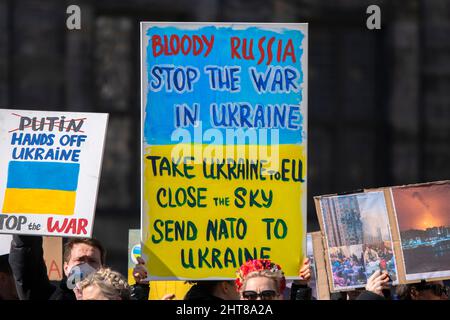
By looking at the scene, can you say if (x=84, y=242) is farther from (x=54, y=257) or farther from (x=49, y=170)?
(x=54, y=257)

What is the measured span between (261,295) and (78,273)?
1.09 m

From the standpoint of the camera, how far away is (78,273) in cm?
708

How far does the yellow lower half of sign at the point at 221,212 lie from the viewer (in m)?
7.11

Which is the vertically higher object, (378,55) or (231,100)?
(378,55)

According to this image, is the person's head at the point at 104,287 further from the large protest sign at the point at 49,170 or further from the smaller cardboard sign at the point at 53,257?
the smaller cardboard sign at the point at 53,257

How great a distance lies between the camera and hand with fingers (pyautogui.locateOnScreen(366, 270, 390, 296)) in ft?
22.2

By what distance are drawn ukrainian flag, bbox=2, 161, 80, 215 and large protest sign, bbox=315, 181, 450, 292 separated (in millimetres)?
1147

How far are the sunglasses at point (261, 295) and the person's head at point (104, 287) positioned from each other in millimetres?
493

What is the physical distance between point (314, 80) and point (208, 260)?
7428 millimetres

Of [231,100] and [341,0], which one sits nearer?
[231,100]

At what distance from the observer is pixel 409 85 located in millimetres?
14461

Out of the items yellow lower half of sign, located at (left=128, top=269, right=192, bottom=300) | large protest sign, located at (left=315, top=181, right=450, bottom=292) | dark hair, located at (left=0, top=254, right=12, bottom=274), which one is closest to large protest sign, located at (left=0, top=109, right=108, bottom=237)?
dark hair, located at (left=0, top=254, right=12, bottom=274)

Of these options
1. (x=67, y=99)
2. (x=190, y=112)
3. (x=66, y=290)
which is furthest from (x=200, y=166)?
(x=67, y=99)

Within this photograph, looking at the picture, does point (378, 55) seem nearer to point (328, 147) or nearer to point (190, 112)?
point (328, 147)
